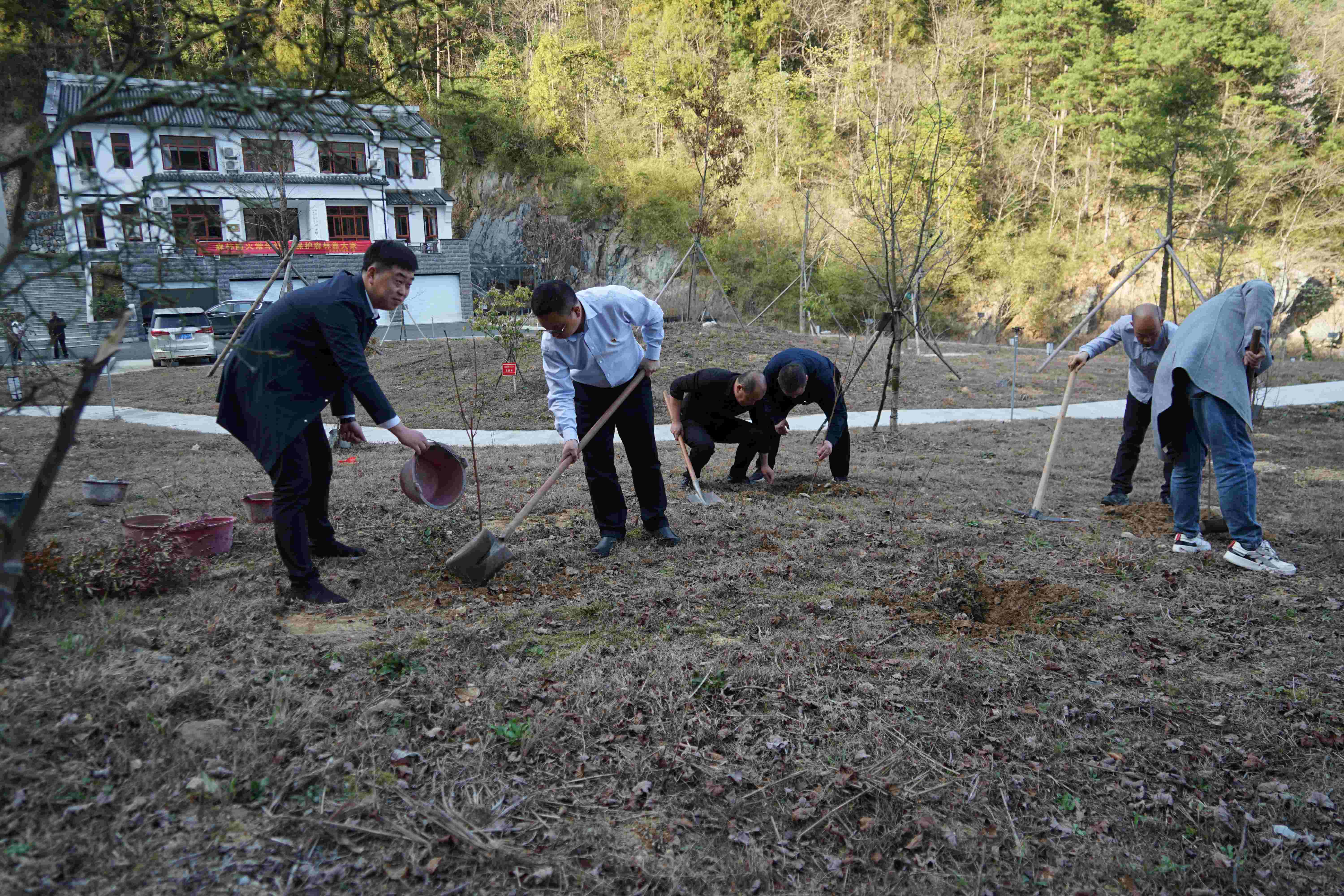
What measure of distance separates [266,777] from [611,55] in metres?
41.6

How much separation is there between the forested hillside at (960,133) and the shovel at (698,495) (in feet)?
45.4

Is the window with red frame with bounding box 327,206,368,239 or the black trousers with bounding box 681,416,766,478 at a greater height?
the window with red frame with bounding box 327,206,368,239

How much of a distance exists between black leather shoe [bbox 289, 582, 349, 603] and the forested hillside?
55.0 ft

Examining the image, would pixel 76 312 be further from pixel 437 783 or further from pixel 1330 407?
pixel 1330 407

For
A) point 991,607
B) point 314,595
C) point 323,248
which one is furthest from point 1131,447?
point 323,248

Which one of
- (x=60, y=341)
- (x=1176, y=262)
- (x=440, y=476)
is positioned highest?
(x=1176, y=262)

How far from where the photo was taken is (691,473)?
19.8 feet

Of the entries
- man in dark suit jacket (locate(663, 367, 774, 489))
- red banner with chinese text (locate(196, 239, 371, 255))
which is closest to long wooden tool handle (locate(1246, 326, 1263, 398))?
man in dark suit jacket (locate(663, 367, 774, 489))

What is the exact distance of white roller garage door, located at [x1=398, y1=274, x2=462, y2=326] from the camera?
30.8 meters

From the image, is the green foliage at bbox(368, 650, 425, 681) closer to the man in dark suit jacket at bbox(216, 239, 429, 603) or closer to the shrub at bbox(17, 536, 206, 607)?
the man in dark suit jacket at bbox(216, 239, 429, 603)

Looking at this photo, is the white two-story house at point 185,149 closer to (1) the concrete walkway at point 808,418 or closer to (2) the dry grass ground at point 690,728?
(2) the dry grass ground at point 690,728

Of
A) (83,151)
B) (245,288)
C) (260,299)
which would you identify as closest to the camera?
(83,151)

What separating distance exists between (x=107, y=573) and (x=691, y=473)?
3.63 m

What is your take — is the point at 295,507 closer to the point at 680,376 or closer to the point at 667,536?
the point at 667,536
